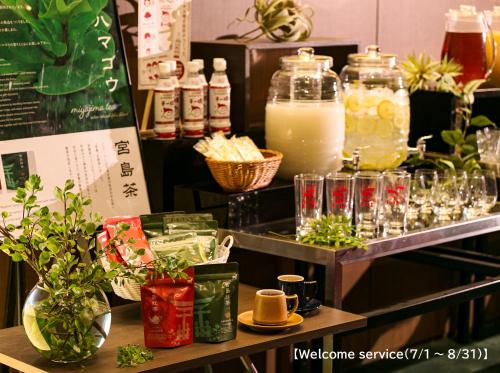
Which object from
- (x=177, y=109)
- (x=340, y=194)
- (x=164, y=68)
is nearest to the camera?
(x=340, y=194)

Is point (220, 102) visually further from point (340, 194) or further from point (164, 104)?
point (340, 194)

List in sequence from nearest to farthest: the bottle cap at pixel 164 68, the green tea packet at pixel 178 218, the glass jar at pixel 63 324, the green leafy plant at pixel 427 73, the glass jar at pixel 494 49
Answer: the glass jar at pixel 63 324
the green tea packet at pixel 178 218
the bottle cap at pixel 164 68
the green leafy plant at pixel 427 73
the glass jar at pixel 494 49

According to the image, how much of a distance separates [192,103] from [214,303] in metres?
1.18

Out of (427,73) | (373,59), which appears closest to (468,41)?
(427,73)

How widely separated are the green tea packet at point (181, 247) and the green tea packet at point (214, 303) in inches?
7.9

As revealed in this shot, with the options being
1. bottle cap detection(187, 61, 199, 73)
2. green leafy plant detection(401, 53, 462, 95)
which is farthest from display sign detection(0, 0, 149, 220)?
green leafy plant detection(401, 53, 462, 95)

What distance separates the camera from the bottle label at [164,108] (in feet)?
10.4

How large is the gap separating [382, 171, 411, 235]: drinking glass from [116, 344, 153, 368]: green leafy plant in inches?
46.0

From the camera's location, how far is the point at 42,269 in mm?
2084

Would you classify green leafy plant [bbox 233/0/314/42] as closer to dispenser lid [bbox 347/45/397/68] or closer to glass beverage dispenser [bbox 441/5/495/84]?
dispenser lid [bbox 347/45/397/68]

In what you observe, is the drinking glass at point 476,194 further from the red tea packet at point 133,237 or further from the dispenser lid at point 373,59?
the red tea packet at point 133,237

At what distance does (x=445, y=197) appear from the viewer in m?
3.26

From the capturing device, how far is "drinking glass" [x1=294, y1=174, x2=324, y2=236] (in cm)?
295

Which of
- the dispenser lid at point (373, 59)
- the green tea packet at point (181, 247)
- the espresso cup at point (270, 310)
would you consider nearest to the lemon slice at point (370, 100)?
the dispenser lid at point (373, 59)
